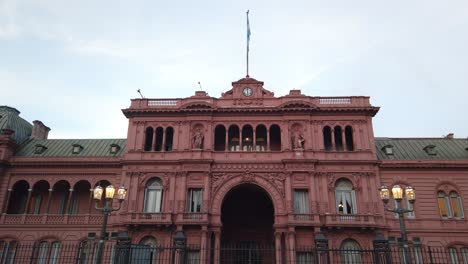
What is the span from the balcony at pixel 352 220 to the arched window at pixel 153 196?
15.7 metres

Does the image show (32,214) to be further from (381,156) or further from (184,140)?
(381,156)

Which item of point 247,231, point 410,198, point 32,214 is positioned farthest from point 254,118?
point 32,214

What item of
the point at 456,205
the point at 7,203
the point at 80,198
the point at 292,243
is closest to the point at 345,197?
the point at 292,243

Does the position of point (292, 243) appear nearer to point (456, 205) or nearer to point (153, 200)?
point (153, 200)

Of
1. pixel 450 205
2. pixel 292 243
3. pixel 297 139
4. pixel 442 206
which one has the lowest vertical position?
pixel 292 243

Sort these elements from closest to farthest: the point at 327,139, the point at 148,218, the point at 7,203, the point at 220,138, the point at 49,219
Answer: the point at 148,218 < the point at 49,219 < the point at 7,203 < the point at 327,139 < the point at 220,138

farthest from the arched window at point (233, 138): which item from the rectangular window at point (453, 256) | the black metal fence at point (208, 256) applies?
the rectangular window at point (453, 256)

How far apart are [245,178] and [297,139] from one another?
6465mm

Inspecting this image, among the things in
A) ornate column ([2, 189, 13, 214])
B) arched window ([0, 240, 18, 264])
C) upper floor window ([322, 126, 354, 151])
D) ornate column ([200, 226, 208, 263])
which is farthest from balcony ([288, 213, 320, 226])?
ornate column ([2, 189, 13, 214])

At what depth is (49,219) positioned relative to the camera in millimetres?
38344

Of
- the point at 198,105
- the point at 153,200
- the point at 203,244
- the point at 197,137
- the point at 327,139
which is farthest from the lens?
the point at 327,139

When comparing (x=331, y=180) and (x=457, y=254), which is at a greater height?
(x=331, y=180)

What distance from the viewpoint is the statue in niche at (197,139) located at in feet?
126

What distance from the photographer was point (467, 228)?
3522 cm
